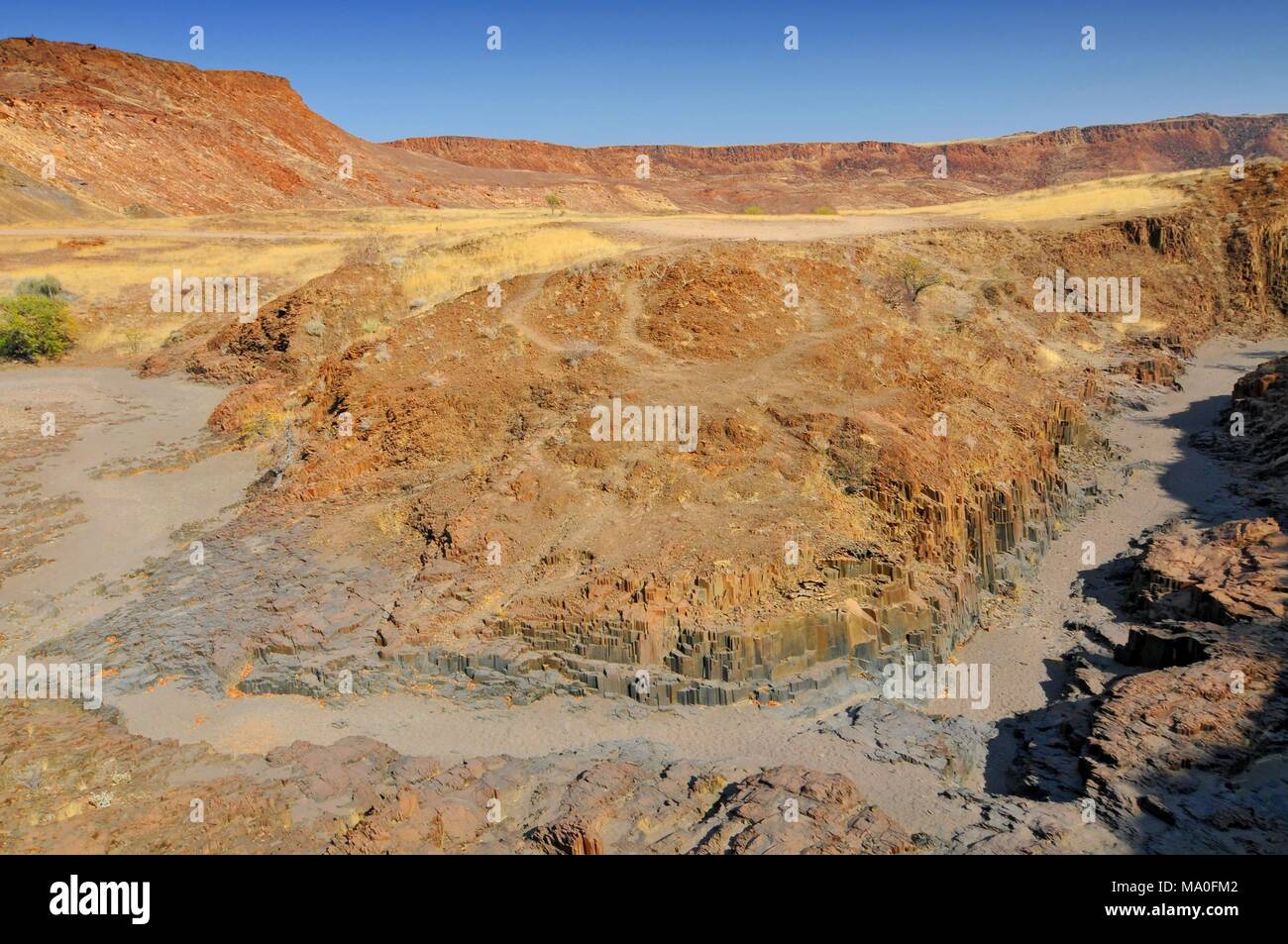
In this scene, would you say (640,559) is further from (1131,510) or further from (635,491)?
(1131,510)

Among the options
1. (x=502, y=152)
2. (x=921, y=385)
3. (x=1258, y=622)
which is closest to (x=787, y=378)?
(x=921, y=385)

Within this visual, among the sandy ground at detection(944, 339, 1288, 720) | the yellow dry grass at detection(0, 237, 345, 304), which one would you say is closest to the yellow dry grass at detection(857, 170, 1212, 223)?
the sandy ground at detection(944, 339, 1288, 720)

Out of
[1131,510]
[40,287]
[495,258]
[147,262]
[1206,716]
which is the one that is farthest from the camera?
[147,262]

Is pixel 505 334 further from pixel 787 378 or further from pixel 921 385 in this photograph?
pixel 921 385

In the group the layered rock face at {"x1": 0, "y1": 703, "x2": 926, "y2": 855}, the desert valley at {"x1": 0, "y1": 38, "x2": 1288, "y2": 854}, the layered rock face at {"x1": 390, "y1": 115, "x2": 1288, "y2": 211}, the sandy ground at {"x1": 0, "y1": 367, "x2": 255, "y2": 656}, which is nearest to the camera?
the layered rock face at {"x1": 0, "y1": 703, "x2": 926, "y2": 855}

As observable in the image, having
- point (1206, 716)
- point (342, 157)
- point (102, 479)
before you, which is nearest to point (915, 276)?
point (1206, 716)

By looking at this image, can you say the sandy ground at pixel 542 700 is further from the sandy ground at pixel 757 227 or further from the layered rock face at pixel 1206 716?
the sandy ground at pixel 757 227

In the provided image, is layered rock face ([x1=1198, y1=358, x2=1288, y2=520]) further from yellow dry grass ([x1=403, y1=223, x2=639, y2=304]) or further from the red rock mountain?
the red rock mountain
